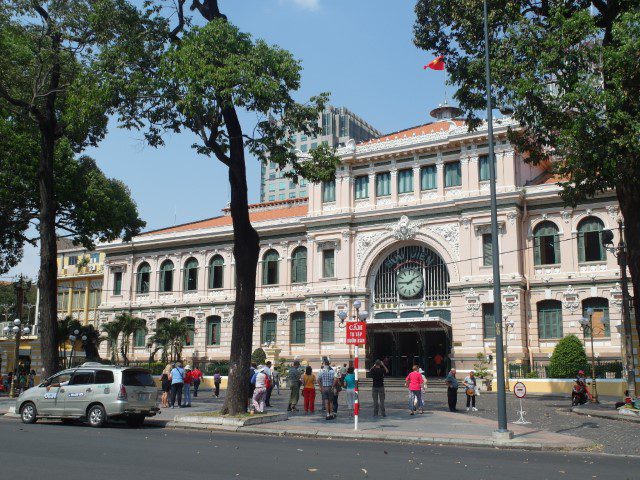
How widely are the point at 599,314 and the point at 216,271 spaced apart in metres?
26.6

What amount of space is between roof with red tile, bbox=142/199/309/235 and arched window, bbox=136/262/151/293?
9.23 ft

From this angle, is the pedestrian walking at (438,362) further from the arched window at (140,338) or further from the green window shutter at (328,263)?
the arched window at (140,338)

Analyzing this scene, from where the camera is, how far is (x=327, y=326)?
146 feet

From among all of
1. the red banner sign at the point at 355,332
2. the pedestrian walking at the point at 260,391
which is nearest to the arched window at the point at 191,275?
the pedestrian walking at the point at 260,391

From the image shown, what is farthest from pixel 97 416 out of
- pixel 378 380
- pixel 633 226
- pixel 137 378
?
pixel 633 226

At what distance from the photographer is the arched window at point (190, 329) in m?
50.1

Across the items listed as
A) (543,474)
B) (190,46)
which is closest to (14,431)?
(190,46)

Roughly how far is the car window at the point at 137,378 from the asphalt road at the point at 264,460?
2.81m

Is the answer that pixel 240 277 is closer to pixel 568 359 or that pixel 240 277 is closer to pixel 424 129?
pixel 568 359

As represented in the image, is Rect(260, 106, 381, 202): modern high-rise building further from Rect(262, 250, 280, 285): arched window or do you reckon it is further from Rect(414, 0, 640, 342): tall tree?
Rect(414, 0, 640, 342): tall tree

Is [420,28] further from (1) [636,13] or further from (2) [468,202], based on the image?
(2) [468,202]

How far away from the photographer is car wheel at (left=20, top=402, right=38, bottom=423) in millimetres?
20047

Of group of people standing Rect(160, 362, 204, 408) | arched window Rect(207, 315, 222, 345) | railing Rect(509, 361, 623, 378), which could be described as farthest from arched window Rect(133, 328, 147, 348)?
railing Rect(509, 361, 623, 378)

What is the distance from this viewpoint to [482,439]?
15.9m
